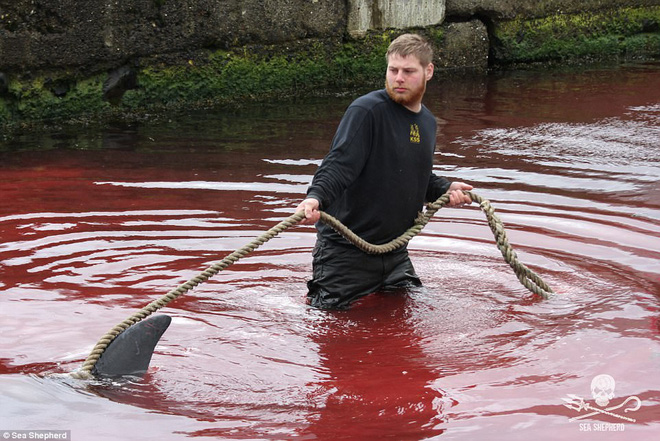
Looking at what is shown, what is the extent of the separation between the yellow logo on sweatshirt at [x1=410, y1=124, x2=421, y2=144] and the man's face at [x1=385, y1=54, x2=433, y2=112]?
0.14 m

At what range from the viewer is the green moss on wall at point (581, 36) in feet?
41.0

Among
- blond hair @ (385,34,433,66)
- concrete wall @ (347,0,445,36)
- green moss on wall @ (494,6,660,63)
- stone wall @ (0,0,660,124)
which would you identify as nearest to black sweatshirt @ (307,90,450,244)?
blond hair @ (385,34,433,66)

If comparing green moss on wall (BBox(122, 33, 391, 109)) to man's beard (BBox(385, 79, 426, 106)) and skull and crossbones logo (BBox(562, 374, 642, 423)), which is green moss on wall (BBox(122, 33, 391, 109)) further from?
skull and crossbones logo (BBox(562, 374, 642, 423))

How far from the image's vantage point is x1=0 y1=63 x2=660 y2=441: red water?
4090 millimetres

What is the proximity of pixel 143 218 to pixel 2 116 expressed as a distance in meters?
3.22

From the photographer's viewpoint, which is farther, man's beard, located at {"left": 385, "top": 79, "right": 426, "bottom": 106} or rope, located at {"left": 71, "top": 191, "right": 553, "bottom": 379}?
man's beard, located at {"left": 385, "top": 79, "right": 426, "bottom": 106}

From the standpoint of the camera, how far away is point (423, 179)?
5.38 meters

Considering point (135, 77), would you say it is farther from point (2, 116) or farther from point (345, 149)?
point (345, 149)

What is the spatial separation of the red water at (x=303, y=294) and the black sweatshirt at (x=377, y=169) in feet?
1.68

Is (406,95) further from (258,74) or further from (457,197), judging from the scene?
(258,74)

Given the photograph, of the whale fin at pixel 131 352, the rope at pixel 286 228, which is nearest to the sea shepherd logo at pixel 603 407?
the rope at pixel 286 228

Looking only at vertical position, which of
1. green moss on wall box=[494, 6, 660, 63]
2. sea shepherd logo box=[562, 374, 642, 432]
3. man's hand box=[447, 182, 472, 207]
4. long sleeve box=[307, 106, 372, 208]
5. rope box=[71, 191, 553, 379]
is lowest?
sea shepherd logo box=[562, 374, 642, 432]

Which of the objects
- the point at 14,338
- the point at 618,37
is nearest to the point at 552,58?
the point at 618,37

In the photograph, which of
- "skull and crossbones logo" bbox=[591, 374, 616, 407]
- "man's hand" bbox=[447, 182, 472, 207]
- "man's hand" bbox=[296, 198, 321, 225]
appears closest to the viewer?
"skull and crossbones logo" bbox=[591, 374, 616, 407]
